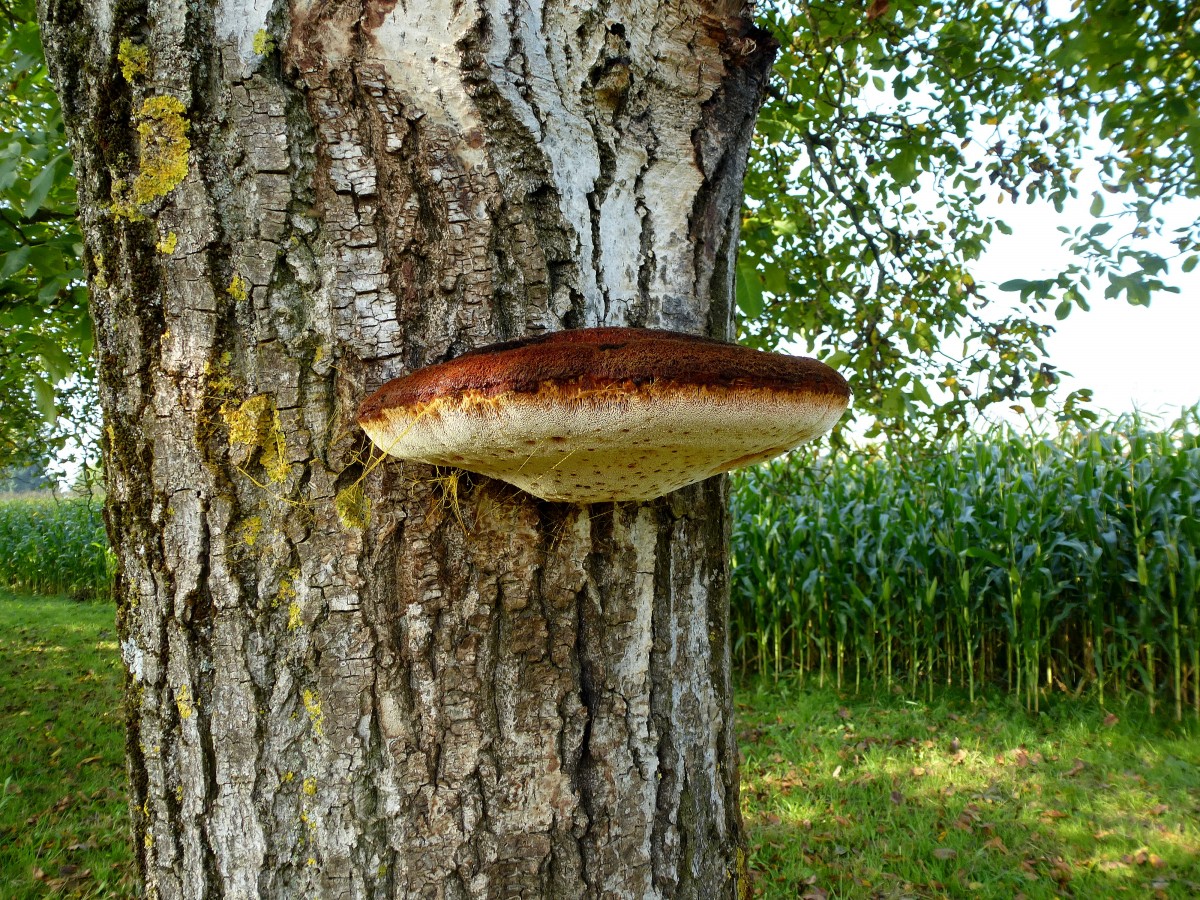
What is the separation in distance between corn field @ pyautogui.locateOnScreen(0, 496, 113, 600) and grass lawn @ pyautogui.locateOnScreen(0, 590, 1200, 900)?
28.4ft

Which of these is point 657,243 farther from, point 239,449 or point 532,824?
point 532,824

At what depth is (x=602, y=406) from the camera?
2.95ft

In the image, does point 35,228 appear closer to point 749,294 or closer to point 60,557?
point 749,294

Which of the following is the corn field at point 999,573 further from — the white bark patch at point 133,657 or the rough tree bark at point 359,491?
the white bark patch at point 133,657

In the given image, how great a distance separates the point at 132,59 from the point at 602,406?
108 centimetres

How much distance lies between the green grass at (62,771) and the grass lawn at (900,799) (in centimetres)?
1

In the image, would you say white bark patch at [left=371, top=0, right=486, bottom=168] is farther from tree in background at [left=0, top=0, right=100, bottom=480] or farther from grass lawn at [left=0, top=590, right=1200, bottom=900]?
grass lawn at [left=0, top=590, right=1200, bottom=900]

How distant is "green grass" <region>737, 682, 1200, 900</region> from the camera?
144 inches

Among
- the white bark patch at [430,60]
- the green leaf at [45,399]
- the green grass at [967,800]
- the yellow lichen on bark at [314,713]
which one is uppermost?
the white bark patch at [430,60]

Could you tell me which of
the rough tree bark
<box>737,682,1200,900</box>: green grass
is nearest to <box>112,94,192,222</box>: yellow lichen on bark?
the rough tree bark

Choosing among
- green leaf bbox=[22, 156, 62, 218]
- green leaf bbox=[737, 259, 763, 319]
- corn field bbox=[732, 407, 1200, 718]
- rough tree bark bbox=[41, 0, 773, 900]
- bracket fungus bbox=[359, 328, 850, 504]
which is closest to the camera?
bracket fungus bbox=[359, 328, 850, 504]

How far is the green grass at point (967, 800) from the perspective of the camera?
3646 millimetres

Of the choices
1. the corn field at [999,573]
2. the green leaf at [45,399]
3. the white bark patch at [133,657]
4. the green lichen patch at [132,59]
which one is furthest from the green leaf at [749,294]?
the green leaf at [45,399]

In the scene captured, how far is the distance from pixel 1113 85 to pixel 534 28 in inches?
137
